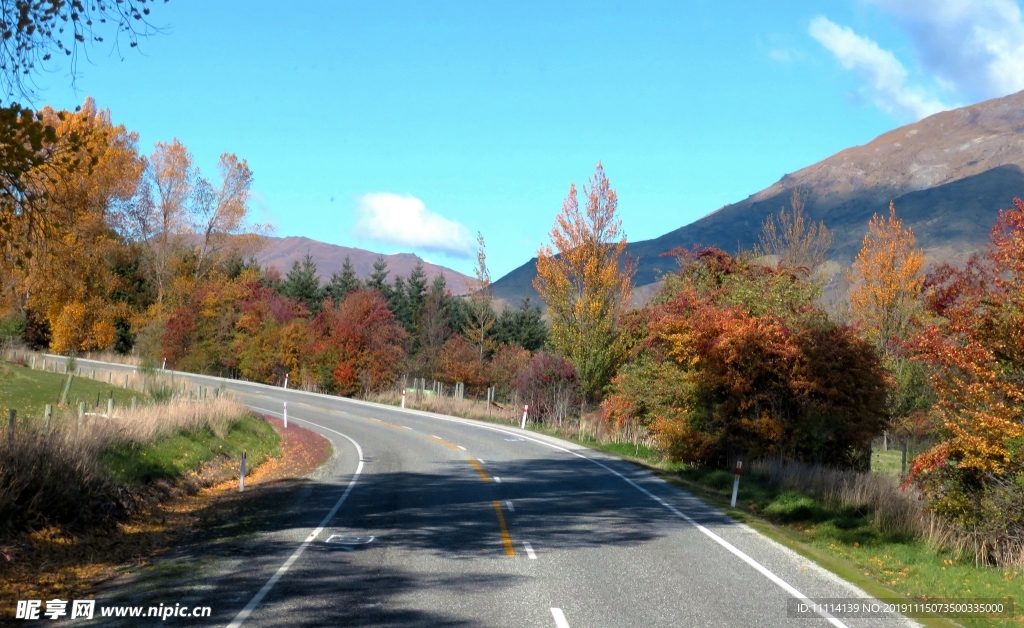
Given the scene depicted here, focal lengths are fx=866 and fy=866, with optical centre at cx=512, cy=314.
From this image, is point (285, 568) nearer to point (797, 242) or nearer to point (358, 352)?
point (797, 242)

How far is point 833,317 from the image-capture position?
2928 cm

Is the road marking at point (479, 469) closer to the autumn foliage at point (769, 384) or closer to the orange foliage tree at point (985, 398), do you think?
the autumn foliage at point (769, 384)

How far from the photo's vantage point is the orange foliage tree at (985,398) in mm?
14031

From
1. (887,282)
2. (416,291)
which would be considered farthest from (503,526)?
(416,291)

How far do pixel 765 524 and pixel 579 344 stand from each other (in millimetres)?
26842

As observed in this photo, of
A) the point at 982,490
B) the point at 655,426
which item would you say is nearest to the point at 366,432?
the point at 655,426

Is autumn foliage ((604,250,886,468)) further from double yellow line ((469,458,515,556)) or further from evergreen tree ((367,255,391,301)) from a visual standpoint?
evergreen tree ((367,255,391,301))

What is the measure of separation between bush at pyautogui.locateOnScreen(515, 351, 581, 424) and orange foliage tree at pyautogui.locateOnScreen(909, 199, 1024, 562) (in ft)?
88.1

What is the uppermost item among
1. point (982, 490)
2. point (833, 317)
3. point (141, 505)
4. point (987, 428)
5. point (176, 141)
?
point (176, 141)

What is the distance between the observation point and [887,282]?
39562 millimetres

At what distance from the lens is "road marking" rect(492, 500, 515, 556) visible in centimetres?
1224

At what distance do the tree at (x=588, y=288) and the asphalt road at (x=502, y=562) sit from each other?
2102 centimetres

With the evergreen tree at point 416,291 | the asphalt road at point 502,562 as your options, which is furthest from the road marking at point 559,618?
the evergreen tree at point 416,291

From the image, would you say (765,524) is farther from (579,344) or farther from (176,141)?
(176,141)
